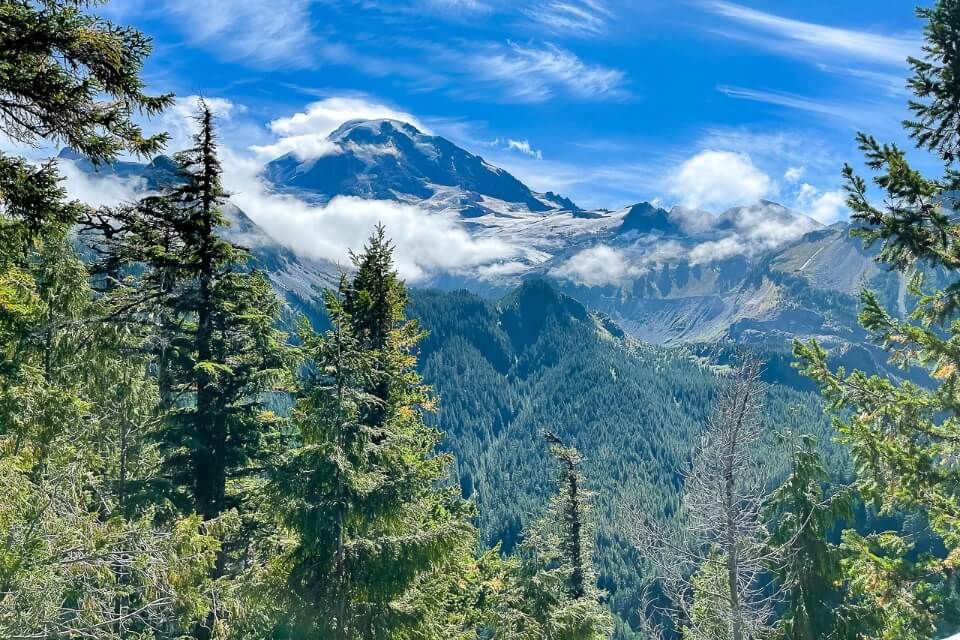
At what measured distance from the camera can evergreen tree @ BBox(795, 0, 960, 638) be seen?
12.7 meters

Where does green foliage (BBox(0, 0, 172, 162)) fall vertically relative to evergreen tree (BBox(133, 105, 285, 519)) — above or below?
above

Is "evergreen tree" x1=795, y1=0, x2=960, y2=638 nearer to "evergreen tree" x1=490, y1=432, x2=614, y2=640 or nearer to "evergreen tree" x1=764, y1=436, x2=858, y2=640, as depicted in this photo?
"evergreen tree" x1=764, y1=436, x2=858, y2=640

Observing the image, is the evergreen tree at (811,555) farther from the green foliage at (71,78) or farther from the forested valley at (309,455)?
the green foliage at (71,78)

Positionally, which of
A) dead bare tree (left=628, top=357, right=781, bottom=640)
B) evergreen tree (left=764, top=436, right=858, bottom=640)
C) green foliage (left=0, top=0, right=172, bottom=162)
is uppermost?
green foliage (left=0, top=0, right=172, bottom=162)

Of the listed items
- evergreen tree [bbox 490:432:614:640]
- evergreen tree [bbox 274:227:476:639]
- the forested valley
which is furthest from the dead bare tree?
evergreen tree [bbox 490:432:614:640]

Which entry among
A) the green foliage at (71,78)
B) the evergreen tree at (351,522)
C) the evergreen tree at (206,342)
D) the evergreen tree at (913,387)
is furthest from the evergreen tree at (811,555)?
the green foliage at (71,78)

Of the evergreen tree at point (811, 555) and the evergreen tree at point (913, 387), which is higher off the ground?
the evergreen tree at point (913, 387)

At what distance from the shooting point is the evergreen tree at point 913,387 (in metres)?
12.7

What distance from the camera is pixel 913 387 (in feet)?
46.5

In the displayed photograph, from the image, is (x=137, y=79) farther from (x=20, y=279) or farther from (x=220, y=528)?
(x=220, y=528)

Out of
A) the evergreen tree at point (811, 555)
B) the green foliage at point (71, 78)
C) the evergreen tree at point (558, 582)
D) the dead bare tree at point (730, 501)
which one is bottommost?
the evergreen tree at point (558, 582)

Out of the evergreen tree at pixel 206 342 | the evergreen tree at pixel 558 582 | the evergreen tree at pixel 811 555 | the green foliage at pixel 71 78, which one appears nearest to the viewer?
the green foliage at pixel 71 78

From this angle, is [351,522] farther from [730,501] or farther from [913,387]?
[913,387]

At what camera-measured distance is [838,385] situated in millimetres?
13836
